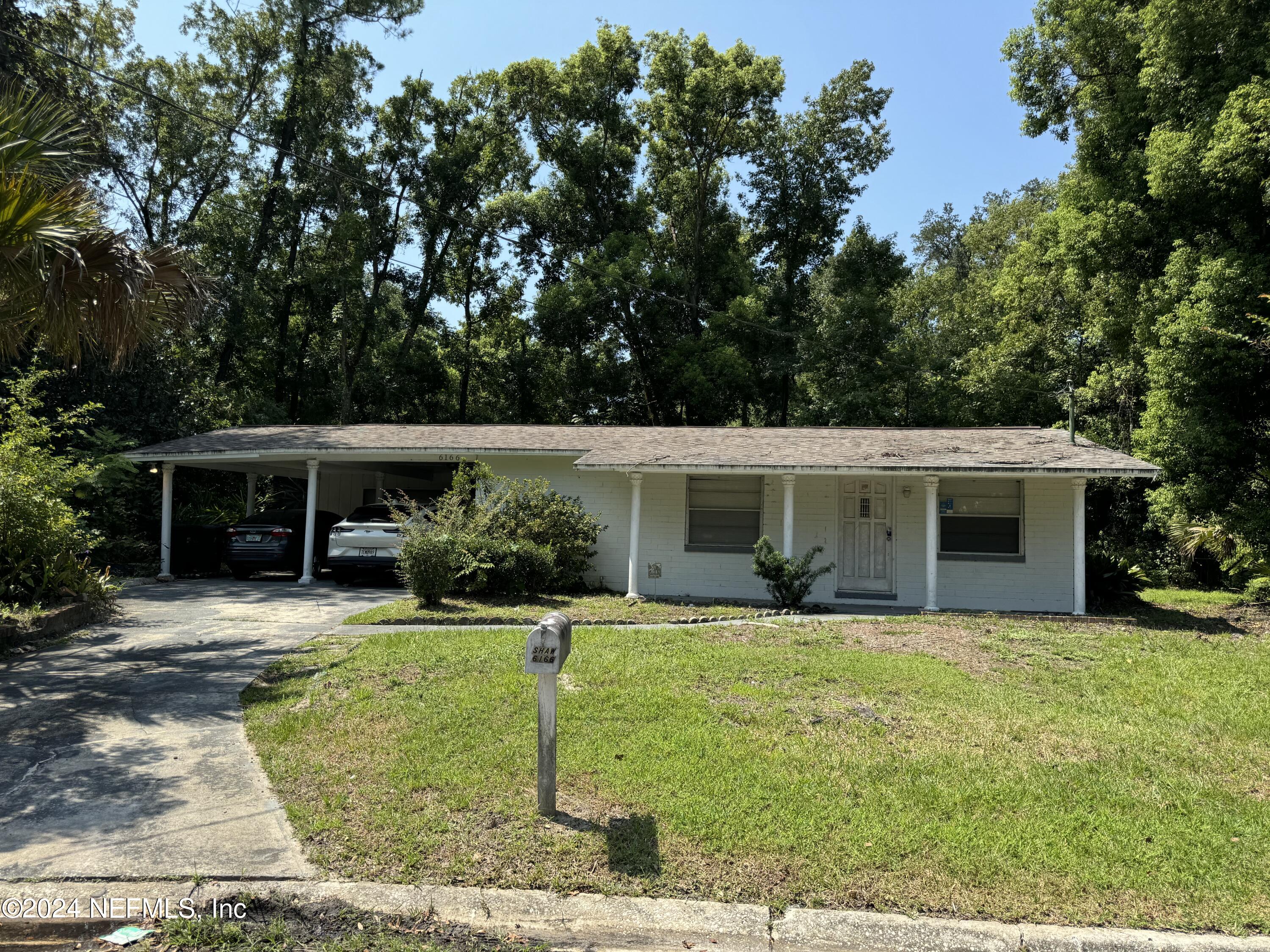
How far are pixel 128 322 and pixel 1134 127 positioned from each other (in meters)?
20.0

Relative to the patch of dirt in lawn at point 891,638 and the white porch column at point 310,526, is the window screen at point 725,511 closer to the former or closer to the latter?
the patch of dirt in lawn at point 891,638

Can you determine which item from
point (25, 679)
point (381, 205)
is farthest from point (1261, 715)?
point (381, 205)

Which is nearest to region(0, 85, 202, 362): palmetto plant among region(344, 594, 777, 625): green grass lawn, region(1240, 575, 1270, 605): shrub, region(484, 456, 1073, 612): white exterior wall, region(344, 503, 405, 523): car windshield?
region(344, 594, 777, 625): green grass lawn

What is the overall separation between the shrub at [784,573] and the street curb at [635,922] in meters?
9.22

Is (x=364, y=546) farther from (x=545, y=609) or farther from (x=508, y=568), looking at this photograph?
(x=545, y=609)

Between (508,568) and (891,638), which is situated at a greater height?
(508,568)

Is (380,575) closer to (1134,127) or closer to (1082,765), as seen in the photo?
(1082,765)

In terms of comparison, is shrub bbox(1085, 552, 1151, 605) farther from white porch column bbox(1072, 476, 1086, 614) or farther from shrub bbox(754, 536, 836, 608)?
shrub bbox(754, 536, 836, 608)

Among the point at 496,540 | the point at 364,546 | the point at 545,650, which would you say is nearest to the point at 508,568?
the point at 496,540

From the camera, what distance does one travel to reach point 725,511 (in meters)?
15.5

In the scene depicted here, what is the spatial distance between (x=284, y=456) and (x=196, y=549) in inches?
130

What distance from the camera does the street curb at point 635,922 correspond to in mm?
3746

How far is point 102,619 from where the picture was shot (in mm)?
11219

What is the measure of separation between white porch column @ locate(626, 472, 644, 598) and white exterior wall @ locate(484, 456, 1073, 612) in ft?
2.04
